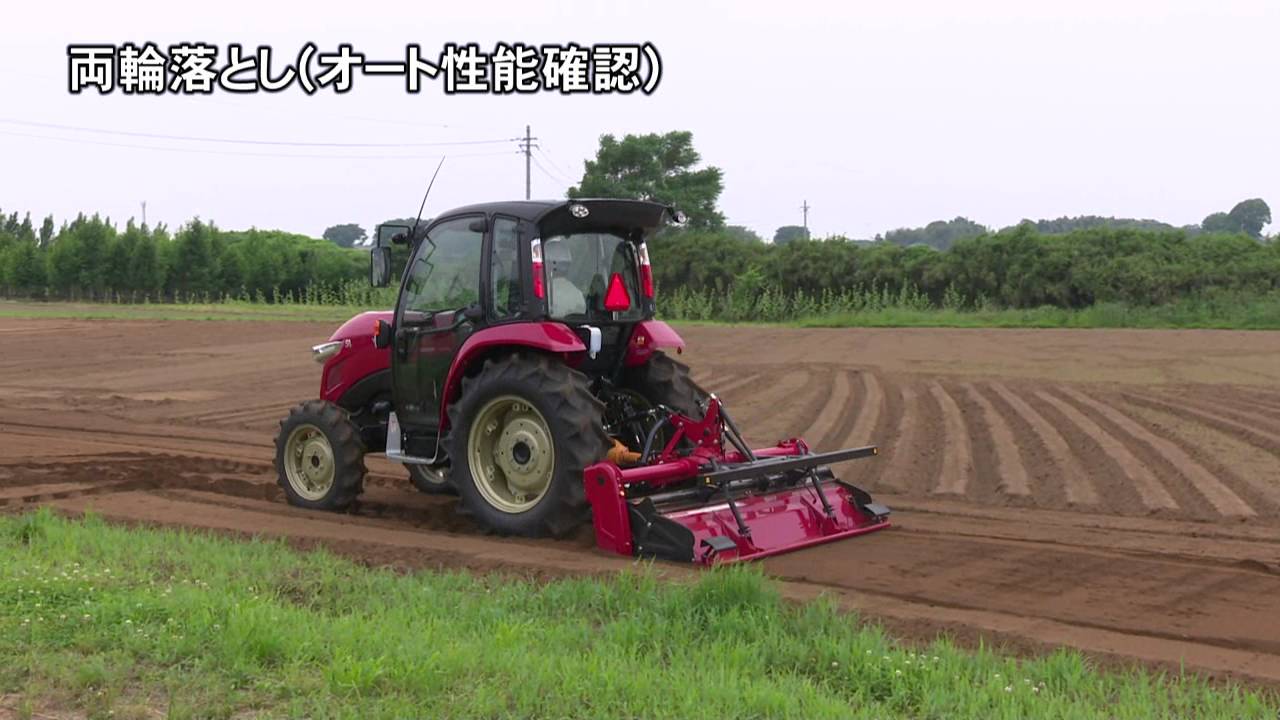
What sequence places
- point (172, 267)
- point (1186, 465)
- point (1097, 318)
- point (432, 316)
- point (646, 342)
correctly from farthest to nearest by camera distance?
point (172, 267) < point (1097, 318) < point (1186, 465) < point (432, 316) < point (646, 342)

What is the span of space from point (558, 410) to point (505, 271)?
1.07 m

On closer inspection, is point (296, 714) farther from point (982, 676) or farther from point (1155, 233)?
point (1155, 233)

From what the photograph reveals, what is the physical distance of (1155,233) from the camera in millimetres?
33688

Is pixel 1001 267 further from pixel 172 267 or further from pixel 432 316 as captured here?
pixel 172 267

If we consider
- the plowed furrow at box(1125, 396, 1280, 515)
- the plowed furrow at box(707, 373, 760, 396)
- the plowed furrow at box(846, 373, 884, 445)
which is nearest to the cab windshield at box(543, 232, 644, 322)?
the plowed furrow at box(846, 373, 884, 445)

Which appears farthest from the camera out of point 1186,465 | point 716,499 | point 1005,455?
point 1005,455

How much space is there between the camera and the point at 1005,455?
37.1 feet

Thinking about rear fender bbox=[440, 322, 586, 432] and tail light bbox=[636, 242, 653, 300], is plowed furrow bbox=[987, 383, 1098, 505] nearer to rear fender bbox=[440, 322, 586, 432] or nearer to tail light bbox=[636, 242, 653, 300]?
tail light bbox=[636, 242, 653, 300]

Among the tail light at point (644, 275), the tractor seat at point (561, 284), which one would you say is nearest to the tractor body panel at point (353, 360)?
the tractor seat at point (561, 284)

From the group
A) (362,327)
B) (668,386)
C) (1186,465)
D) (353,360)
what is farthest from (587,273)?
(1186,465)

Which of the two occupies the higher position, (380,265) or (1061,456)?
(380,265)

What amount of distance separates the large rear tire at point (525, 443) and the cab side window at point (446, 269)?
2.04 ft

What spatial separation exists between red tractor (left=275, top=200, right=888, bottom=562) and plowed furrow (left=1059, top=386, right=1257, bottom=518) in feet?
9.12

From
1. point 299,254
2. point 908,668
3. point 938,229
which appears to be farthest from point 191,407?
point 938,229
